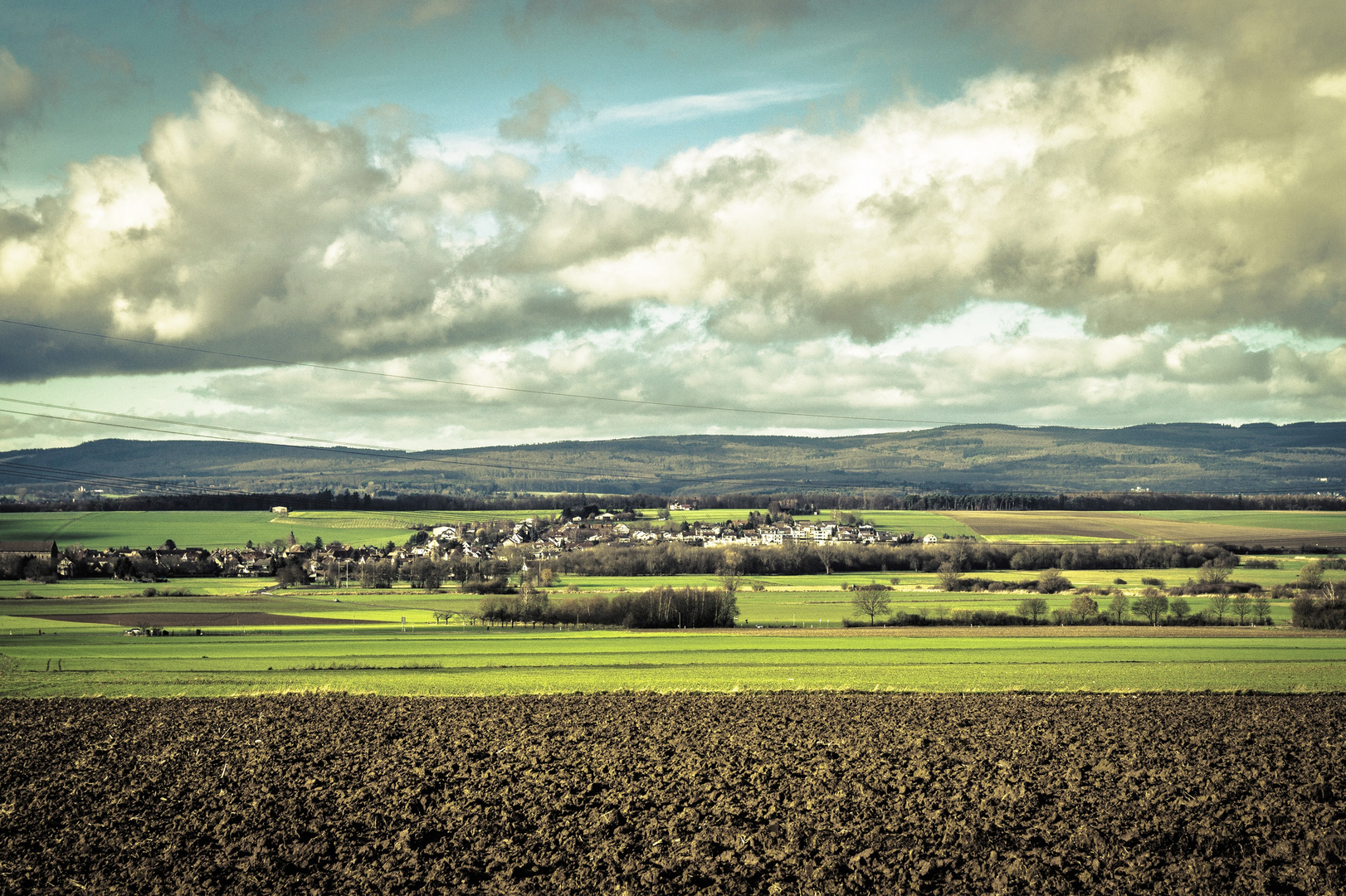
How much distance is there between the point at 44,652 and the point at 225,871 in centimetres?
4228

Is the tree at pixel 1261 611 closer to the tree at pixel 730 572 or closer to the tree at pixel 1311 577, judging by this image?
the tree at pixel 1311 577

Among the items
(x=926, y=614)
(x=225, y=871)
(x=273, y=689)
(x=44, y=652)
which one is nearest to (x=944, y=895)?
(x=225, y=871)

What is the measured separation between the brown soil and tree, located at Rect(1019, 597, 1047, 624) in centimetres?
5083

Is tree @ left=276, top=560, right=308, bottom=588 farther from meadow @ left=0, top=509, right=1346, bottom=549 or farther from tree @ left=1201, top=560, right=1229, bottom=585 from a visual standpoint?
tree @ left=1201, top=560, right=1229, bottom=585

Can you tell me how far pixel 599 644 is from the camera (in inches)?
2234

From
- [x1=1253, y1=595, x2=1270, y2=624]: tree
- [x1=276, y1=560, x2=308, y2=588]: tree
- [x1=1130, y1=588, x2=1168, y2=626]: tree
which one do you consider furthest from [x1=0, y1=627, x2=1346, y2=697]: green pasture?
[x1=276, y1=560, x2=308, y2=588]: tree

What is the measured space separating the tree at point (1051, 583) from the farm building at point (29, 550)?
9132 centimetres

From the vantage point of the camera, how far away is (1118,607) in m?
72.1

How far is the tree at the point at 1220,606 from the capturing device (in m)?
68.8

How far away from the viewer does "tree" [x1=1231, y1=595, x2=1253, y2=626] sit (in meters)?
68.6

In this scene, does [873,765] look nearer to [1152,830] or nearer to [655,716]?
[1152,830]

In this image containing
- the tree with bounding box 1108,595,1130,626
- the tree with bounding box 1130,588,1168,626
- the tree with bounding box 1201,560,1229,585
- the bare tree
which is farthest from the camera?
the tree with bounding box 1201,560,1229,585

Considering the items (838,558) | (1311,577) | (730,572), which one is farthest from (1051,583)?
(730,572)

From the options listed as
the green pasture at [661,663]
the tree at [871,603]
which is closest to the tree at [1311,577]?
the green pasture at [661,663]
